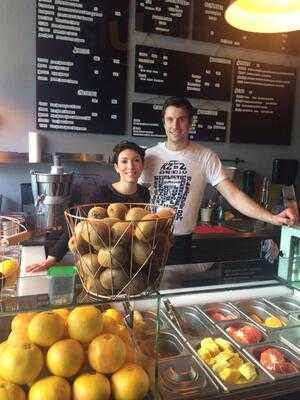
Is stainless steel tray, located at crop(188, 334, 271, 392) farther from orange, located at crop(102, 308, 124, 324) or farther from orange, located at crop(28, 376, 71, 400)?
orange, located at crop(28, 376, 71, 400)

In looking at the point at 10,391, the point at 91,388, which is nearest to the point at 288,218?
the point at 91,388

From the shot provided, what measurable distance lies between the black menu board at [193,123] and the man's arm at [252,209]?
1.32 metres

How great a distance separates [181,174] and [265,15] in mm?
Result: 914

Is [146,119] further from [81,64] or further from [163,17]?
[163,17]

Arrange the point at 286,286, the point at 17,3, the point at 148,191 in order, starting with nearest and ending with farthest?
the point at 286,286, the point at 148,191, the point at 17,3

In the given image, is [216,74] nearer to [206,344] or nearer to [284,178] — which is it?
[284,178]

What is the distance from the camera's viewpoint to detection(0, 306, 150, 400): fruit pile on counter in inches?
27.2

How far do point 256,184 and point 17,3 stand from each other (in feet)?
8.58

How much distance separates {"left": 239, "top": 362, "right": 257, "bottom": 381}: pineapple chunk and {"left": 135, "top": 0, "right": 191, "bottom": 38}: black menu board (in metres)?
2.79

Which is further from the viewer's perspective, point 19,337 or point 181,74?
point 181,74

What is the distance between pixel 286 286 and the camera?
1.34 m

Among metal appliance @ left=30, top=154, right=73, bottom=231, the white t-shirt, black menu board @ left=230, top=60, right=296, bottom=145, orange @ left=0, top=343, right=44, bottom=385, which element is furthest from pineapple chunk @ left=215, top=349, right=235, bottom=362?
black menu board @ left=230, top=60, right=296, bottom=145

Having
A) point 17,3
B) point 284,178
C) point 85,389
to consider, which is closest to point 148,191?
point 85,389

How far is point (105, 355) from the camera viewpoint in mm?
729
